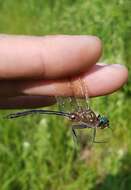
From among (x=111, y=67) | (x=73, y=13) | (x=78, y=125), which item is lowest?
(x=78, y=125)

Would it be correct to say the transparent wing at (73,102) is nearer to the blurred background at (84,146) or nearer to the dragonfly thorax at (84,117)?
the dragonfly thorax at (84,117)

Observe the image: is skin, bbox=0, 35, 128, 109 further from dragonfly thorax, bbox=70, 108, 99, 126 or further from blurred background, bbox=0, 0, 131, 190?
blurred background, bbox=0, 0, 131, 190

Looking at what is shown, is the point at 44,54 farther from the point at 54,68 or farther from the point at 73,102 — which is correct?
the point at 73,102

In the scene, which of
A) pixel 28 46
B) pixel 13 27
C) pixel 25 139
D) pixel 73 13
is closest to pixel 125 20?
pixel 73 13

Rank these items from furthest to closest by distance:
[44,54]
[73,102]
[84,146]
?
1. [84,146]
2. [73,102]
3. [44,54]

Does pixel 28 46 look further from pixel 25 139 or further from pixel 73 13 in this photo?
pixel 73 13

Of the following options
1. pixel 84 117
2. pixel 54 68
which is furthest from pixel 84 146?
pixel 54 68

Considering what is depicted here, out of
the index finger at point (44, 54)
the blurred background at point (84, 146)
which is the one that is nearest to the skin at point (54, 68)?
the index finger at point (44, 54)
